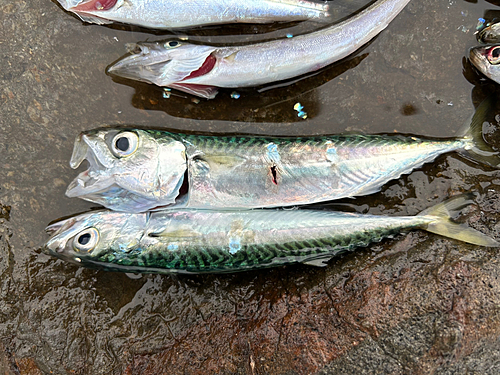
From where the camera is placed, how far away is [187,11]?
107 inches

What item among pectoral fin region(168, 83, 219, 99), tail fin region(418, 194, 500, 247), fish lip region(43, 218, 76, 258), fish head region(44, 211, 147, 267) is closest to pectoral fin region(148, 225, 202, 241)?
fish head region(44, 211, 147, 267)

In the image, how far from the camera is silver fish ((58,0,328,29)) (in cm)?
269

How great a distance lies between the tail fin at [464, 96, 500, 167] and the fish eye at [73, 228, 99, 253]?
3235 millimetres

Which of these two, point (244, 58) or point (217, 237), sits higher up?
point (244, 58)

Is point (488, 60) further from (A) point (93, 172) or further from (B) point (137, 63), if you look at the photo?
(A) point (93, 172)

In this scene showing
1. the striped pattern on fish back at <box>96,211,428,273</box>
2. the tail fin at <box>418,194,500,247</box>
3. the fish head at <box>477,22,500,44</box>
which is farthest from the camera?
the fish head at <box>477,22,500,44</box>

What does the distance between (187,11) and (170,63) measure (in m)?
0.49

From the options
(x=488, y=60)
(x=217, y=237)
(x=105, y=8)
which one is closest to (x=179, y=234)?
(x=217, y=237)

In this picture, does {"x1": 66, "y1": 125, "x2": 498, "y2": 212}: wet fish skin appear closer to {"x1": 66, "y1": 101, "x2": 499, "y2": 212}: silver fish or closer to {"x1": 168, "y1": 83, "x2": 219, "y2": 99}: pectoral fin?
{"x1": 66, "y1": 101, "x2": 499, "y2": 212}: silver fish

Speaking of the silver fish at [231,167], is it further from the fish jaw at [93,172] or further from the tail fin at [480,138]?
the tail fin at [480,138]

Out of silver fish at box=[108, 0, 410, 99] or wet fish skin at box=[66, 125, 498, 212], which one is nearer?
wet fish skin at box=[66, 125, 498, 212]

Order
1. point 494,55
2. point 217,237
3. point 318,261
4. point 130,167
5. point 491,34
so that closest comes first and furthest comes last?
1. point 130,167
2. point 217,237
3. point 318,261
4. point 494,55
5. point 491,34

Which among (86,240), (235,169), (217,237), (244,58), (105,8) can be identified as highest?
(105,8)

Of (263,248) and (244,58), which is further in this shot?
(244,58)
